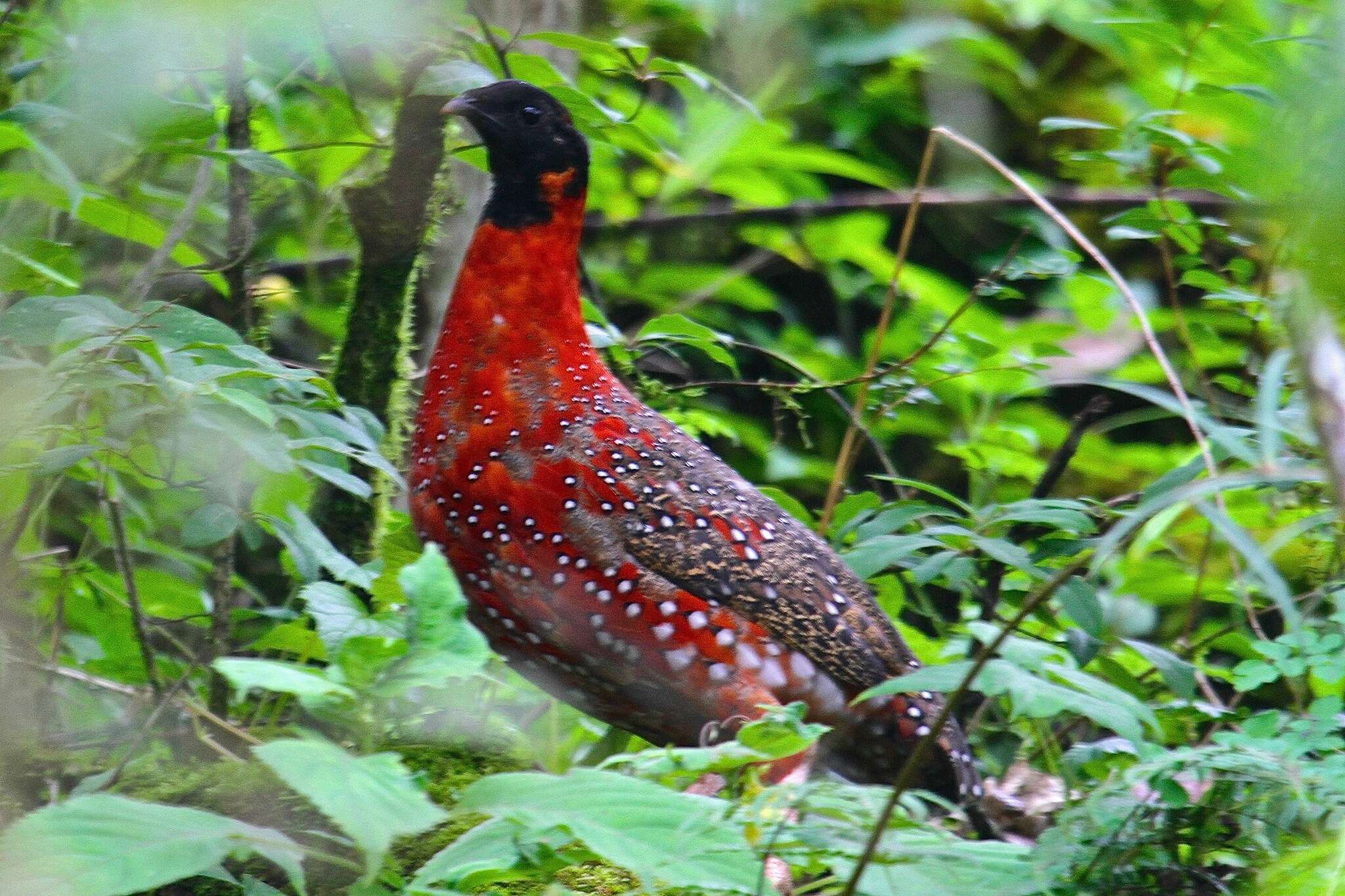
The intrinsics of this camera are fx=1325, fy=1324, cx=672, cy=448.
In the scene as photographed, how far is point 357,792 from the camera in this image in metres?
1.51

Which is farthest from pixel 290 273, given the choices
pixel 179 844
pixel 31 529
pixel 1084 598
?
pixel 179 844

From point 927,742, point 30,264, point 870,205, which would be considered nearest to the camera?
point 927,742

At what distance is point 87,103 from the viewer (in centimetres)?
134

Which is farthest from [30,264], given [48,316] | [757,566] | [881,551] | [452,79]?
[881,551]

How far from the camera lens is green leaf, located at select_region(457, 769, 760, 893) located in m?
1.63

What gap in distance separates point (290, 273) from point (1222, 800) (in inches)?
178

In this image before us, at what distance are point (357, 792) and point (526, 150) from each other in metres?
1.91

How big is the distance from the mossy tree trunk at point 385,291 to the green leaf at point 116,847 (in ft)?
6.08

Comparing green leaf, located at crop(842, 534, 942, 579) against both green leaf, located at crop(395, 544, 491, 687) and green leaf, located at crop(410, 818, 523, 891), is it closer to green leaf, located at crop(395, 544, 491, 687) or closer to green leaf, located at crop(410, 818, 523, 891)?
green leaf, located at crop(410, 818, 523, 891)

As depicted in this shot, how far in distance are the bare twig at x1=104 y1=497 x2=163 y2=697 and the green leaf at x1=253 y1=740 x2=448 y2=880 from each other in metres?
1.31

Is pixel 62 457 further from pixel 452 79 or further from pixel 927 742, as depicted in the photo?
pixel 927 742

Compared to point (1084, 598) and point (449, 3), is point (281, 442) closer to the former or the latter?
point (449, 3)

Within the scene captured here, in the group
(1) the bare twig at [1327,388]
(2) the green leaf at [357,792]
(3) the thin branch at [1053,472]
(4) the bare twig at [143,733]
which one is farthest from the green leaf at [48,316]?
(3) the thin branch at [1053,472]

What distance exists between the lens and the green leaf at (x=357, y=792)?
4.81 ft
